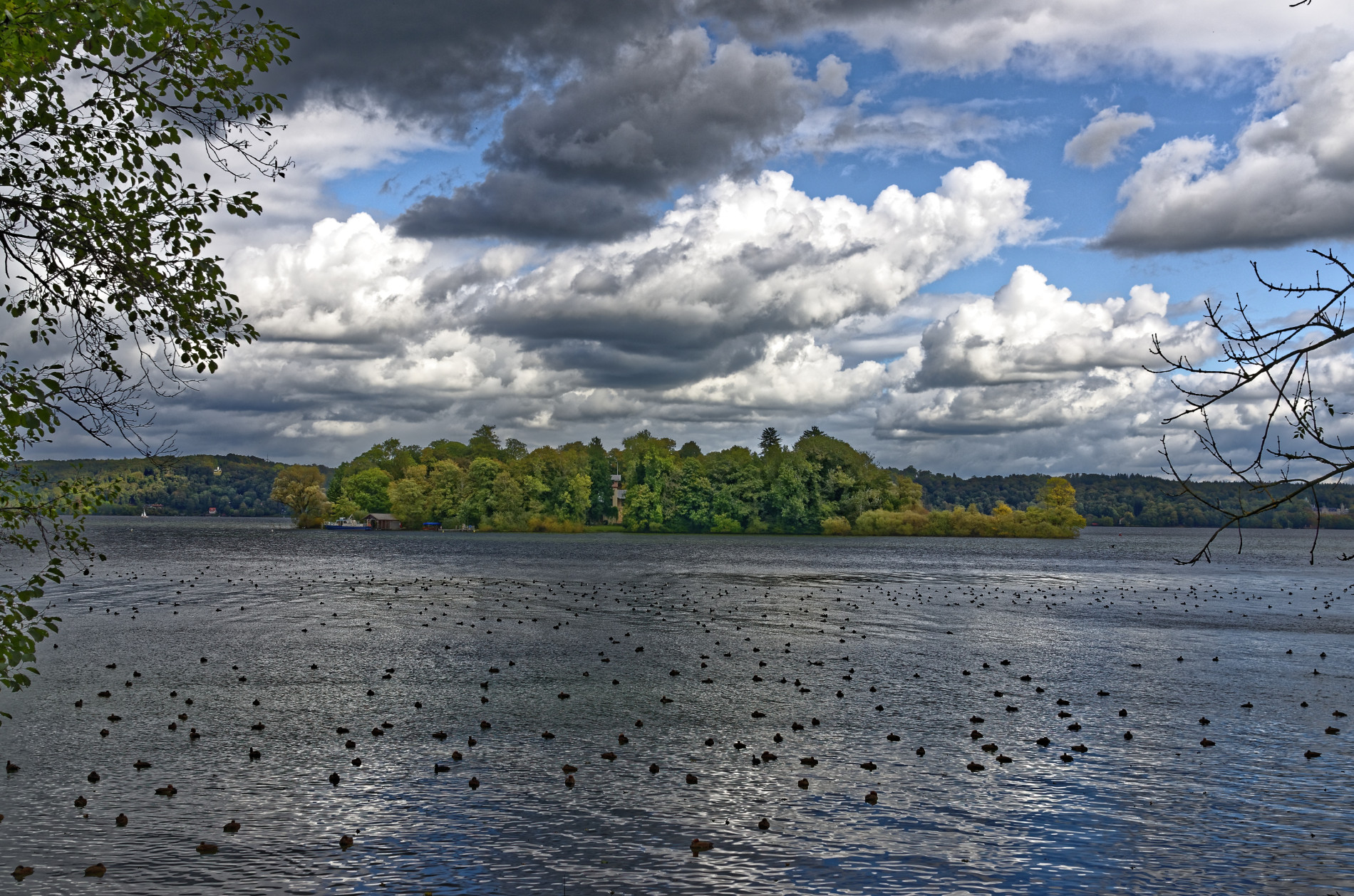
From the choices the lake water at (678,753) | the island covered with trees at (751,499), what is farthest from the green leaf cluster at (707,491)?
the lake water at (678,753)

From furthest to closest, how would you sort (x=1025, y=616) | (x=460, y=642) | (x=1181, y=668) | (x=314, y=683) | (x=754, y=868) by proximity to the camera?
(x=1025, y=616), (x=460, y=642), (x=1181, y=668), (x=314, y=683), (x=754, y=868)

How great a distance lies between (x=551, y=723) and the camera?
1942cm

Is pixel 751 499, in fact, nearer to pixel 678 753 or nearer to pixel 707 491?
pixel 707 491

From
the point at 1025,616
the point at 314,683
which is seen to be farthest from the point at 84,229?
the point at 1025,616

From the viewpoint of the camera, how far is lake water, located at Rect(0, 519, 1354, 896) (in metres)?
11.8

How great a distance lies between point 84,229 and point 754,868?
36.8ft

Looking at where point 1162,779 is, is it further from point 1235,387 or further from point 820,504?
point 820,504

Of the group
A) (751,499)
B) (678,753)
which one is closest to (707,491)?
(751,499)

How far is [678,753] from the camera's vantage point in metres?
17.1

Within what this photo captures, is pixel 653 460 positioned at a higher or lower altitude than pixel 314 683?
higher

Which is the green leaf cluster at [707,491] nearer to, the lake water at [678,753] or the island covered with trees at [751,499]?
the island covered with trees at [751,499]

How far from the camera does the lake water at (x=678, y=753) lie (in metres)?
11.8

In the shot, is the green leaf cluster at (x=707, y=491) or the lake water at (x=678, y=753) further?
the green leaf cluster at (x=707, y=491)

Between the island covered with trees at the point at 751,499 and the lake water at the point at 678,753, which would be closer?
the lake water at the point at 678,753
